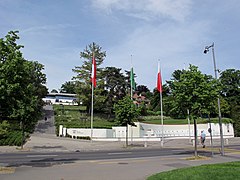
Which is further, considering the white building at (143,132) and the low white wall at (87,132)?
the white building at (143,132)

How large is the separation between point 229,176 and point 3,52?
35.5 feet

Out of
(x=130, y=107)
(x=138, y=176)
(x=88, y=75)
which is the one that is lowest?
(x=138, y=176)

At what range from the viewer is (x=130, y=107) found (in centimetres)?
2891

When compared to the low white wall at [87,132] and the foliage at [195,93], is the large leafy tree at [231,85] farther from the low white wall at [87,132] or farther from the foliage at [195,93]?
the foliage at [195,93]

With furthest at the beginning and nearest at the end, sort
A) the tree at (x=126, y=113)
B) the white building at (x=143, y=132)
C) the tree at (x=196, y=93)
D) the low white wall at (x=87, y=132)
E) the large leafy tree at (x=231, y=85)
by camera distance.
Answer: the large leafy tree at (x=231, y=85) → the white building at (x=143, y=132) → the low white wall at (x=87, y=132) → the tree at (x=126, y=113) → the tree at (x=196, y=93)

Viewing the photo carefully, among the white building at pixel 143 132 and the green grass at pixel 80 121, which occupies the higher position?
the green grass at pixel 80 121

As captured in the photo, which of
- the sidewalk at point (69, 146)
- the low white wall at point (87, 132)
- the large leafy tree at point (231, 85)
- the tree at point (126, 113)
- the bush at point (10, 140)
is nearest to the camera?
the sidewalk at point (69, 146)

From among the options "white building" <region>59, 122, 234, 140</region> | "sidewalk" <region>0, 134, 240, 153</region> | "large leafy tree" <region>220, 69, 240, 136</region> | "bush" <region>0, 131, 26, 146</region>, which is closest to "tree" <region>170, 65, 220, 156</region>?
"sidewalk" <region>0, 134, 240, 153</region>

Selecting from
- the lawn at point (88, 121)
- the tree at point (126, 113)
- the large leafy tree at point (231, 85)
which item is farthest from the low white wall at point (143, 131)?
the large leafy tree at point (231, 85)

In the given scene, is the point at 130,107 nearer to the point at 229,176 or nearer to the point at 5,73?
the point at 5,73

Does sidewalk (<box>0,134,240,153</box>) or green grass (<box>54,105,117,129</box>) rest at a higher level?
green grass (<box>54,105,117,129</box>)

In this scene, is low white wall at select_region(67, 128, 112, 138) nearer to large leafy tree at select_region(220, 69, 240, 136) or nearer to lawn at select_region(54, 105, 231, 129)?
lawn at select_region(54, 105, 231, 129)

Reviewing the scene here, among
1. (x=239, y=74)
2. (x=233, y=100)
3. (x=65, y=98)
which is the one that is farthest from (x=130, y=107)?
(x=65, y=98)

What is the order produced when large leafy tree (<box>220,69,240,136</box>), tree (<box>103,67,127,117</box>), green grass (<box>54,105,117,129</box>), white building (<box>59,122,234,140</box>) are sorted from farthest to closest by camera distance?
large leafy tree (<box>220,69,240,136</box>), tree (<box>103,67,127,117</box>), green grass (<box>54,105,117,129</box>), white building (<box>59,122,234,140</box>)
